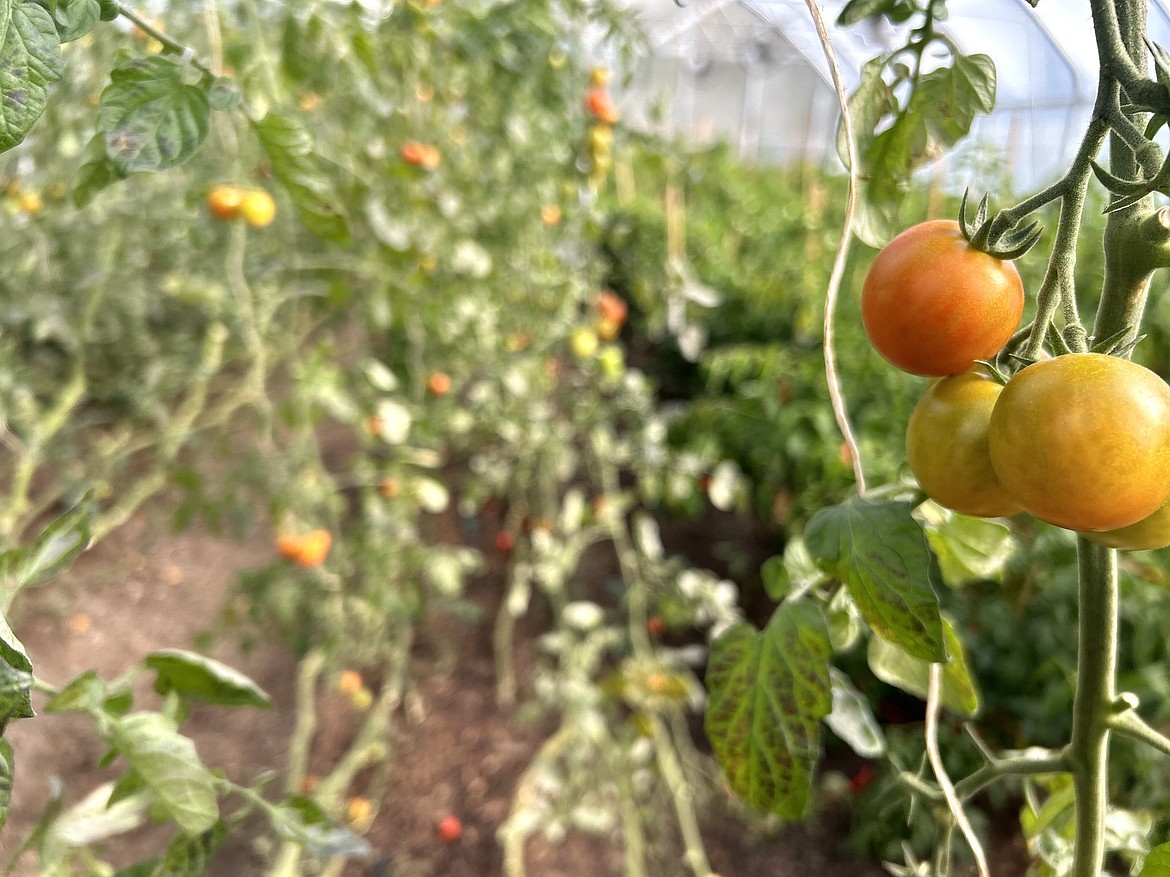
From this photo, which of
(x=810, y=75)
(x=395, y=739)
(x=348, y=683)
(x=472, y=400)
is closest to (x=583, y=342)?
(x=472, y=400)

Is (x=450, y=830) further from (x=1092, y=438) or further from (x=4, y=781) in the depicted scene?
(x=1092, y=438)

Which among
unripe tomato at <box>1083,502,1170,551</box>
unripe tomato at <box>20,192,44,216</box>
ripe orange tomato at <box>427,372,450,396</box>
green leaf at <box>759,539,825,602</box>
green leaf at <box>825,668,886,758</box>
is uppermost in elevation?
unripe tomato at <box>1083,502,1170,551</box>

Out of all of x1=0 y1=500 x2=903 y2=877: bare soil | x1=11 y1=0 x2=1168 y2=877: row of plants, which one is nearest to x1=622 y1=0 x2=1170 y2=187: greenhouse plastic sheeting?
x1=11 y1=0 x2=1168 y2=877: row of plants

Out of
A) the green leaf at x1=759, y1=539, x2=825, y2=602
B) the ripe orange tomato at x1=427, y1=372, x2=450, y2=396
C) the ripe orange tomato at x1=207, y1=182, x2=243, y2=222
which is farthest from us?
the ripe orange tomato at x1=427, y1=372, x2=450, y2=396

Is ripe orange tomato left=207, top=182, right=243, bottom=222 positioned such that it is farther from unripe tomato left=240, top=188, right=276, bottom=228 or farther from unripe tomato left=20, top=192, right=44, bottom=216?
unripe tomato left=20, top=192, right=44, bottom=216

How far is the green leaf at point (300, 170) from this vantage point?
506 mm

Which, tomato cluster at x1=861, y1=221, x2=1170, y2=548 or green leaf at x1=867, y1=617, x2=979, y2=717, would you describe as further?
green leaf at x1=867, y1=617, x2=979, y2=717

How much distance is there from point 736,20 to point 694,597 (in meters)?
6.63

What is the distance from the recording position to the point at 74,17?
13.4 inches

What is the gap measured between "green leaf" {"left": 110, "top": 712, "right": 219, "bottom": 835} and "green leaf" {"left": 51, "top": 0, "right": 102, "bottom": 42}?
356mm

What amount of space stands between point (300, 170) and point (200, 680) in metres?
0.35

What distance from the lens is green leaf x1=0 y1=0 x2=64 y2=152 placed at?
12.2 inches

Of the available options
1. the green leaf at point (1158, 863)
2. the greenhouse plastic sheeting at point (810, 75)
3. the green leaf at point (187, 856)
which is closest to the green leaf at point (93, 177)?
the green leaf at point (187, 856)

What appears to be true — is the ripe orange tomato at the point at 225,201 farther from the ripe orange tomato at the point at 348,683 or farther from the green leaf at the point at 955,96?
the green leaf at the point at 955,96
